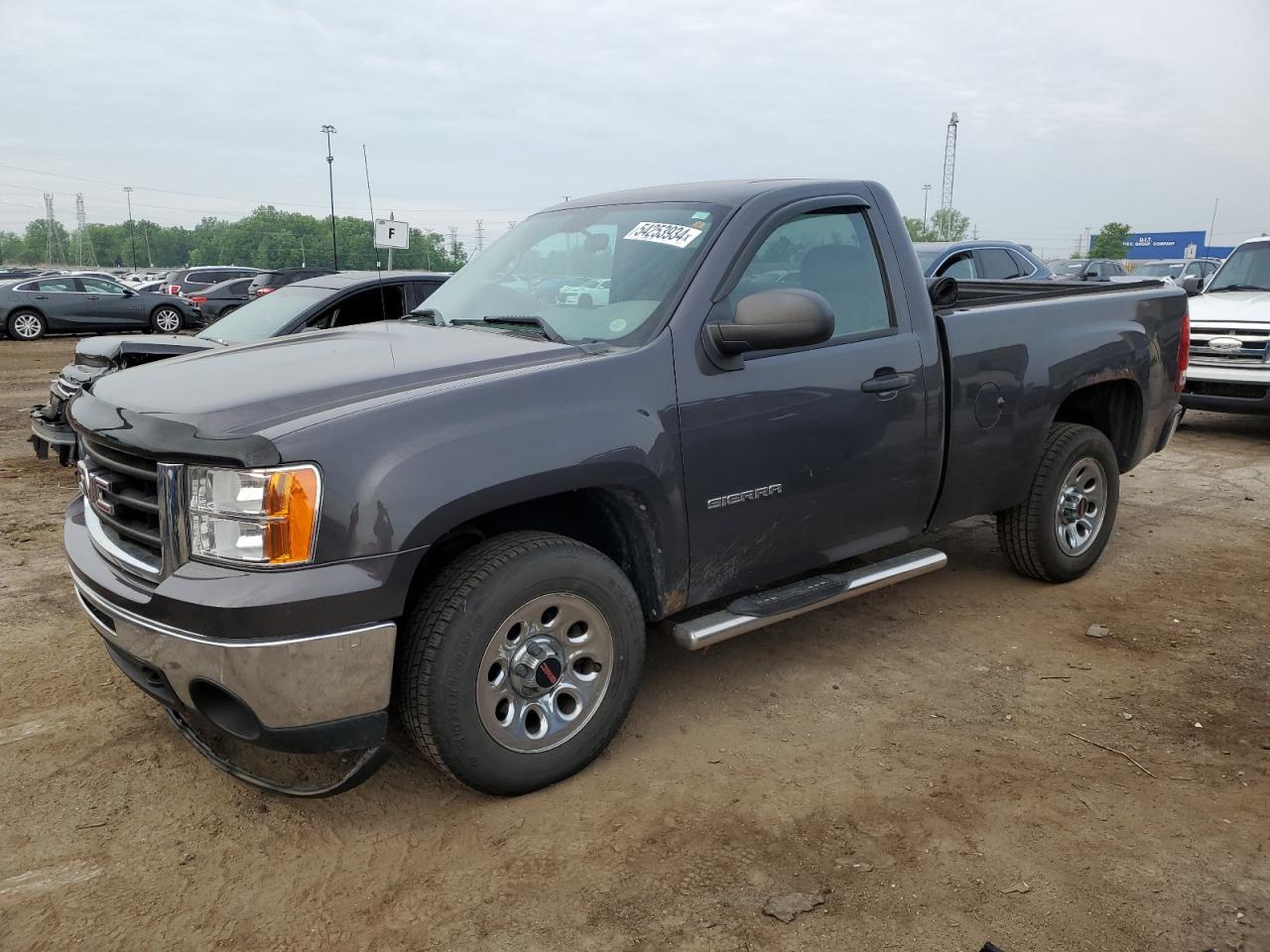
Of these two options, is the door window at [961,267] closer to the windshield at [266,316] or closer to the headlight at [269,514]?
the windshield at [266,316]

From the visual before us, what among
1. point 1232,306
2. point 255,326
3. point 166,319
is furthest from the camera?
point 166,319

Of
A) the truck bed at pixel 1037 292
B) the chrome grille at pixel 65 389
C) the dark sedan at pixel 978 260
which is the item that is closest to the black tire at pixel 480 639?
the truck bed at pixel 1037 292

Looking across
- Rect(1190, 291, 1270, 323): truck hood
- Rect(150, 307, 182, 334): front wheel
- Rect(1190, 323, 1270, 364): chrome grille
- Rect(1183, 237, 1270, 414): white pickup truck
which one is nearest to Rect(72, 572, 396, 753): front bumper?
Rect(1183, 237, 1270, 414): white pickup truck

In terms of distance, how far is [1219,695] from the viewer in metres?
→ 3.73

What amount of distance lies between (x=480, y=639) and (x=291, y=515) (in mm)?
633

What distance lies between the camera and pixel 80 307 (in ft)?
68.6

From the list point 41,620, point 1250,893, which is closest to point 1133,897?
point 1250,893

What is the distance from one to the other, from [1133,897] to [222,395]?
2.88 metres

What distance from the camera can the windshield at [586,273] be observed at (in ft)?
11.0

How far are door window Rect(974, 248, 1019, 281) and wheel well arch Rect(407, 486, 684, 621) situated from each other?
8.66 metres

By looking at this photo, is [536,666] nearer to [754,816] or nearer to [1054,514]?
[754,816]

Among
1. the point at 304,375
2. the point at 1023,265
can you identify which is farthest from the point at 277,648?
the point at 1023,265

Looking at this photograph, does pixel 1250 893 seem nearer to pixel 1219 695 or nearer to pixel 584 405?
pixel 1219 695

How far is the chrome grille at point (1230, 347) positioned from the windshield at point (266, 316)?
26.6 feet
